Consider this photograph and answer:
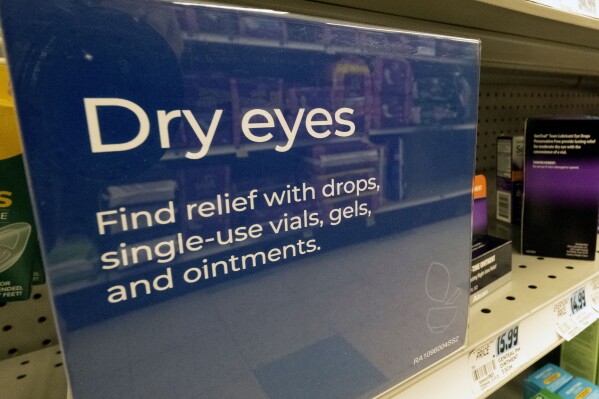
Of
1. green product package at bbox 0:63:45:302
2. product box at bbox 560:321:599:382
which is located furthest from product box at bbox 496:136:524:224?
green product package at bbox 0:63:45:302

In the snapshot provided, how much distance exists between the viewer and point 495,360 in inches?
23.1

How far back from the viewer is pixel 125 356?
286 mm

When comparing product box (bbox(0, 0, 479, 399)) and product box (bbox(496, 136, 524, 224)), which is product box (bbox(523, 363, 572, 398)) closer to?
product box (bbox(496, 136, 524, 224))

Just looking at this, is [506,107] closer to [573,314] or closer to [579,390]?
[573,314]

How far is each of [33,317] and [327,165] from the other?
555 millimetres

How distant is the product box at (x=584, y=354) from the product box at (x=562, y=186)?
240 millimetres

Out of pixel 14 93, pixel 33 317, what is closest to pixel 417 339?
pixel 14 93

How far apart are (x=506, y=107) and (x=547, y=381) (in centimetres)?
84

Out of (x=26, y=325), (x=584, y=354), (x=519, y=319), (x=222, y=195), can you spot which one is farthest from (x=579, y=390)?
(x=26, y=325)

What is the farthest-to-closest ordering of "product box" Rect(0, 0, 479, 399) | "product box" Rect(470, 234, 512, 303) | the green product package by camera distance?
1. "product box" Rect(470, 234, 512, 303)
2. the green product package
3. "product box" Rect(0, 0, 479, 399)

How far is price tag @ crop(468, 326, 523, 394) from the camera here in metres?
0.55

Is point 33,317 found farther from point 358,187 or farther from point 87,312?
point 358,187

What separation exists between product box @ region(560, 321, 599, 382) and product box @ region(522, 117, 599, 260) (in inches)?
9.5

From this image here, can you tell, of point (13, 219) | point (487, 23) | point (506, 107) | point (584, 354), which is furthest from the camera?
point (506, 107)
